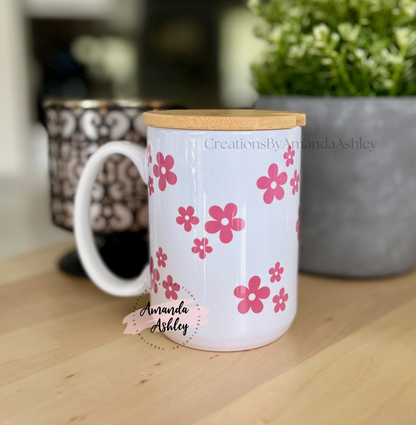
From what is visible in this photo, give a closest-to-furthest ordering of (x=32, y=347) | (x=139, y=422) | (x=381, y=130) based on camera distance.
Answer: (x=139, y=422) < (x=32, y=347) < (x=381, y=130)

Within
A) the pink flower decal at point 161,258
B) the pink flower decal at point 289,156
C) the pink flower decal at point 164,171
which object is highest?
the pink flower decal at point 289,156

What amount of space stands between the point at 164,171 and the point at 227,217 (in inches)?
2.6

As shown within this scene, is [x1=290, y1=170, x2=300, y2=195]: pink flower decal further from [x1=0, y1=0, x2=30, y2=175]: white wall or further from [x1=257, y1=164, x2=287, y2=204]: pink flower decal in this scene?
[x1=0, y1=0, x2=30, y2=175]: white wall

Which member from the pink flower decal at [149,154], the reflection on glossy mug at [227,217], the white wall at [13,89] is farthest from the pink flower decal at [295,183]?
the white wall at [13,89]

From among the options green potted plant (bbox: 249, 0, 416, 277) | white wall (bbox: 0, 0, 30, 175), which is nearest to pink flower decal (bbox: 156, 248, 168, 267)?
green potted plant (bbox: 249, 0, 416, 277)

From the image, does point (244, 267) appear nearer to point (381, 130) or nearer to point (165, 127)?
point (165, 127)

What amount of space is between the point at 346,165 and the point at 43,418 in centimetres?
39

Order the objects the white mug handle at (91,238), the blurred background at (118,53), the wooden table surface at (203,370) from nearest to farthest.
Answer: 1. the wooden table surface at (203,370)
2. the white mug handle at (91,238)
3. the blurred background at (118,53)

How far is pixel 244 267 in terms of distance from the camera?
15.1 inches

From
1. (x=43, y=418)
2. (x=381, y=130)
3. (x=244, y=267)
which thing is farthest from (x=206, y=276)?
(x=381, y=130)

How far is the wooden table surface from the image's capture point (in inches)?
12.7

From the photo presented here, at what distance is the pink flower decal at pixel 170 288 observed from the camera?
1.31ft

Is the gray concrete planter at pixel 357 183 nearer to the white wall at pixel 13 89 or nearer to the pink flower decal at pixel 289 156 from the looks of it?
the pink flower decal at pixel 289 156

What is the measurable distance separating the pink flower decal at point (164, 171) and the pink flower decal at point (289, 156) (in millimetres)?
92
